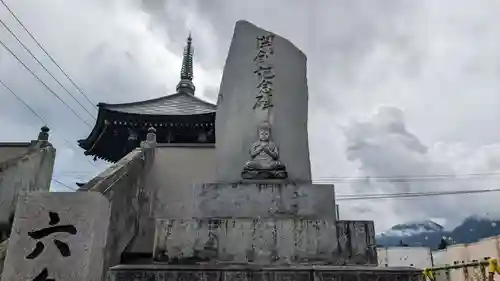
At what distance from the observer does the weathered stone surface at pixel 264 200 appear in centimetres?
427

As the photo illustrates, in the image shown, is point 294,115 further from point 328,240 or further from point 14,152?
point 14,152

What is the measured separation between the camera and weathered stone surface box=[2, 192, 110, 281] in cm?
431

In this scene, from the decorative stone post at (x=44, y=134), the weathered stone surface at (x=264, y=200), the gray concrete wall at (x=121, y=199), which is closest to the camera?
the weathered stone surface at (x=264, y=200)

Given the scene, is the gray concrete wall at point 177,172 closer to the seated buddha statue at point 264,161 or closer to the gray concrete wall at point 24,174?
the gray concrete wall at point 24,174

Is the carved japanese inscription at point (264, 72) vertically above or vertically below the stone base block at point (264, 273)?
above

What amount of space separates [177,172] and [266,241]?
5295 millimetres

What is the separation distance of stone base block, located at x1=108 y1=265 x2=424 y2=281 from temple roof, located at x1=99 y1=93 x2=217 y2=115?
437 inches

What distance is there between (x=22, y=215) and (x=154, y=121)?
9009 mm

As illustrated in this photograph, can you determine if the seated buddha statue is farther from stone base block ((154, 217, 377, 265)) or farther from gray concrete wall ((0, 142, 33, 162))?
gray concrete wall ((0, 142, 33, 162))

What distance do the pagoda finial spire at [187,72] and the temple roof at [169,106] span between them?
128 cm

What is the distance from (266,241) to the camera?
12.6ft

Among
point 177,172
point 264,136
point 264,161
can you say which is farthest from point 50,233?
point 177,172

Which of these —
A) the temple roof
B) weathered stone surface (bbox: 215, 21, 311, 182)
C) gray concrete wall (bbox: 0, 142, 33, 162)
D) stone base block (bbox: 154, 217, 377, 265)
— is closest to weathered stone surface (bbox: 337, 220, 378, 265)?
stone base block (bbox: 154, 217, 377, 265)

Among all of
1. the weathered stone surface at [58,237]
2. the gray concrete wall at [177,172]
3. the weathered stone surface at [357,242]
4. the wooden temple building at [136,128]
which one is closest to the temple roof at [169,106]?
the wooden temple building at [136,128]
